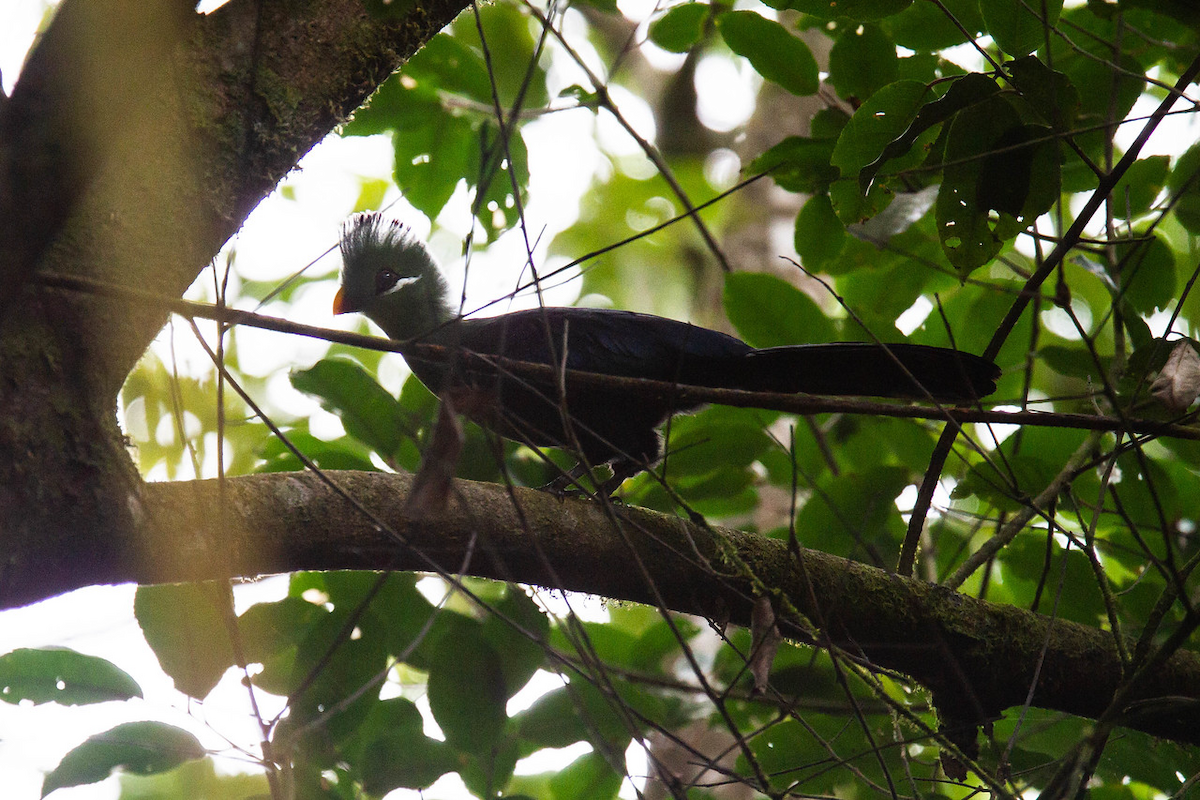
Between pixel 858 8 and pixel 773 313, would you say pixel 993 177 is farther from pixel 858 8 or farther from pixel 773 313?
pixel 773 313

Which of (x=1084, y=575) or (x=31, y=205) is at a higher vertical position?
(x=31, y=205)

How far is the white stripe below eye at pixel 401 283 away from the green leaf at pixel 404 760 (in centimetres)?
182

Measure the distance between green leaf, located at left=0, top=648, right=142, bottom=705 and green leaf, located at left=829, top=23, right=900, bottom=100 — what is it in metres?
2.48

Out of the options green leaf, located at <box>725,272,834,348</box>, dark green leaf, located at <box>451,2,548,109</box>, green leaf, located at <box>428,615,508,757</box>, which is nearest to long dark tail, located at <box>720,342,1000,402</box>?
green leaf, located at <box>725,272,834,348</box>

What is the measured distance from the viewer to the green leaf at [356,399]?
2568 mm

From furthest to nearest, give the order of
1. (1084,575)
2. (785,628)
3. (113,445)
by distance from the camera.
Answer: (1084,575)
(785,628)
(113,445)

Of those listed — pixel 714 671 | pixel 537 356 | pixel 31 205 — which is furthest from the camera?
pixel 537 356

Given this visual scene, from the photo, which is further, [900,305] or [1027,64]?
[900,305]

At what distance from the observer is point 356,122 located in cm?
312

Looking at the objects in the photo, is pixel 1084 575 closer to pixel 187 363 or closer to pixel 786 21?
pixel 187 363

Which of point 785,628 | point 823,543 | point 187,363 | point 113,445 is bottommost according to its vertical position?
point 785,628

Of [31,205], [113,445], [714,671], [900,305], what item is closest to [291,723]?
[113,445]

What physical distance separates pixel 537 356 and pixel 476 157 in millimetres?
764

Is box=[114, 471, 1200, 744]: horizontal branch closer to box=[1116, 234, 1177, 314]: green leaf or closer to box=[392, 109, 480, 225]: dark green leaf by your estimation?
box=[1116, 234, 1177, 314]: green leaf
